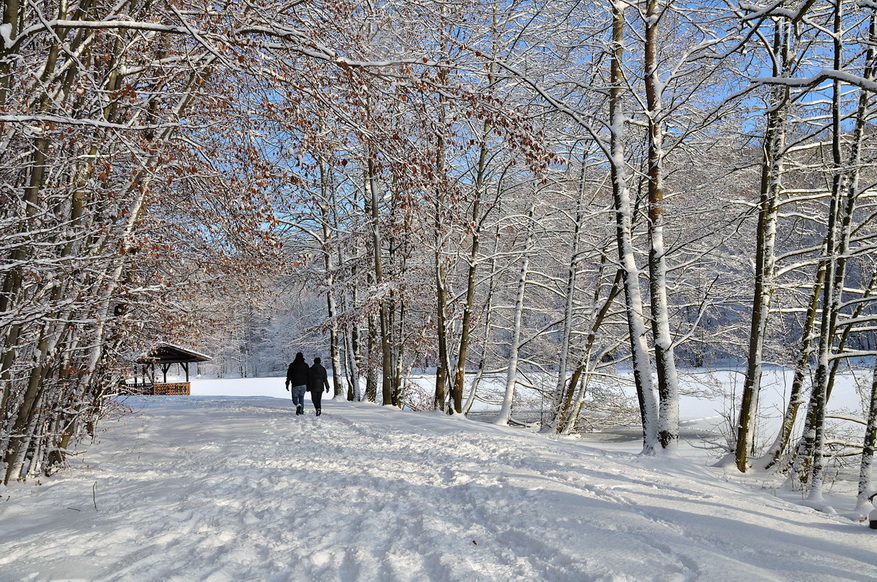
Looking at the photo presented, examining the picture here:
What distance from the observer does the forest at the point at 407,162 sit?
4691 millimetres

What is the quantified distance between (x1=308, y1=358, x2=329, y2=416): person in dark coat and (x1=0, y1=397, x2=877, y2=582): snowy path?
5.68 m

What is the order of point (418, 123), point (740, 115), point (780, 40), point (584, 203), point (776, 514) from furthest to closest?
point (584, 203) < point (740, 115) < point (780, 40) < point (418, 123) < point (776, 514)

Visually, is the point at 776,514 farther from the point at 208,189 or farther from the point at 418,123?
the point at 208,189

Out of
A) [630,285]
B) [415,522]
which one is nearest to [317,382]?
[630,285]

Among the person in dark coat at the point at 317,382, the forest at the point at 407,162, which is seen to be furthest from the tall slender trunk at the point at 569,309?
the person in dark coat at the point at 317,382

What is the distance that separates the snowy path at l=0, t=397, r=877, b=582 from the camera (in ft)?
12.8

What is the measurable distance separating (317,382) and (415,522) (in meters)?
9.56

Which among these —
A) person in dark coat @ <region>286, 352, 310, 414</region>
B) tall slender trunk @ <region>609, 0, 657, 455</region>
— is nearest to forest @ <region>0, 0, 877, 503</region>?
tall slender trunk @ <region>609, 0, 657, 455</region>

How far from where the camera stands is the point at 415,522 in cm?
495

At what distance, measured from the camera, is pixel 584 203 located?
14.6 meters

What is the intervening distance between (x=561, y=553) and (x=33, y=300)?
5673mm

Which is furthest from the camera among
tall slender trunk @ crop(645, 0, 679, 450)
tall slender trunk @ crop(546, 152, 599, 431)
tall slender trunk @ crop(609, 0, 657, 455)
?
tall slender trunk @ crop(546, 152, 599, 431)

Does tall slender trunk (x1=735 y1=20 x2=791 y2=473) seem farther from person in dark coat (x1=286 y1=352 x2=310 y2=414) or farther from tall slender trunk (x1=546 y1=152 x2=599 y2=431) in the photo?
person in dark coat (x1=286 y1=352 x2=310 y2=414)

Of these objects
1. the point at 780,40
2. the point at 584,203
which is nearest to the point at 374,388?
the point at 584,203
